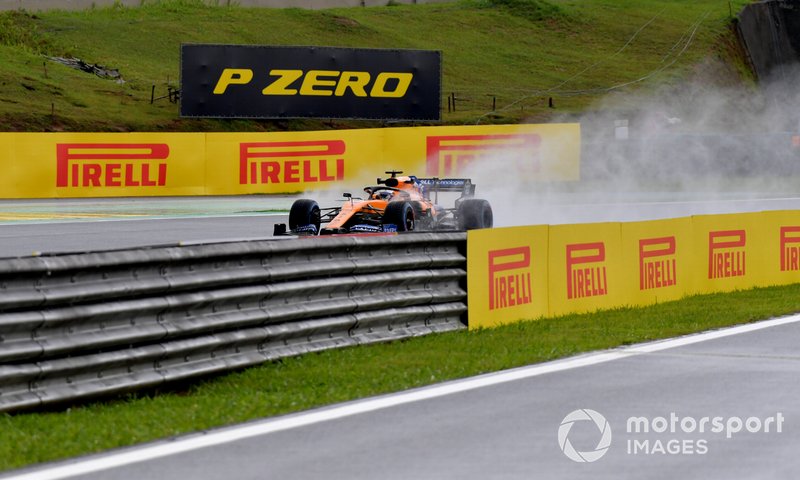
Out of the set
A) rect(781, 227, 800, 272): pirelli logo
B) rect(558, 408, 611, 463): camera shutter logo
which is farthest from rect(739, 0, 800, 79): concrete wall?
rect(558, 408, 611, 463): camera shutter logo

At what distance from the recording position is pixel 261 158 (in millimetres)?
33344

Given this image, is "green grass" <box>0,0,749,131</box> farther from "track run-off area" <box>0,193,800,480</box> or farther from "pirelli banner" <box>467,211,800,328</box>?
"track run-off area" <box>0,193,800,480</box>

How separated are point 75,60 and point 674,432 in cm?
4473

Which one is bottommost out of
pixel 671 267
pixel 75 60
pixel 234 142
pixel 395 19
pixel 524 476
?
pixel 524 476

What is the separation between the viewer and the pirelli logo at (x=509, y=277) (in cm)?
1262

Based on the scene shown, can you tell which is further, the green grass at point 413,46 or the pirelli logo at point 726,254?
the green grass at point 413,46

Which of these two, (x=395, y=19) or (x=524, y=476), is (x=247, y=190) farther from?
(x=395, y=19)

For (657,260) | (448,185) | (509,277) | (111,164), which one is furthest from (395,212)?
(111,164)

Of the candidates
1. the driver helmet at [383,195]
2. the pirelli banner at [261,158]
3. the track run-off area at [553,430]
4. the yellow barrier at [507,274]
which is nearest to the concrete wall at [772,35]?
the pirelli banner at [261,158]

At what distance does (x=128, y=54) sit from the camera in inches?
2082

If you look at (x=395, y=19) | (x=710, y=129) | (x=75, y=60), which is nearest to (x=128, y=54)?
(x=75, y=60)

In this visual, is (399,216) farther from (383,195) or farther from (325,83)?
(325,83)

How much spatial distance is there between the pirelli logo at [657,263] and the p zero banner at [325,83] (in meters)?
24.8

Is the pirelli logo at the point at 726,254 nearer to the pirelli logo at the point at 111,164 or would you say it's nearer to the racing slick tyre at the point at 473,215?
the racing slick tyre at the point at 473,215
